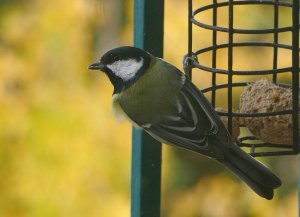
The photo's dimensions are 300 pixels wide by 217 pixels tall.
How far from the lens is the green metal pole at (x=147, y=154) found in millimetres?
2348

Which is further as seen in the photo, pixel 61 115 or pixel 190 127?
pixel 61 115

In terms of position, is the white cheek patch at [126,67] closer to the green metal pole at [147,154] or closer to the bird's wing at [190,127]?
the green metal pole at [147,154]

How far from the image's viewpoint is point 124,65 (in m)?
2.38

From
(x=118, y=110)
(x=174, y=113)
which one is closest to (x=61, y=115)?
(x=118, y=110)

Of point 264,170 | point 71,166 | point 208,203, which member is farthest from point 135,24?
point 208,203

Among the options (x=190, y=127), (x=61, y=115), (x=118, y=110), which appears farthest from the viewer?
(x=61, y=115)

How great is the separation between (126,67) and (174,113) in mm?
201

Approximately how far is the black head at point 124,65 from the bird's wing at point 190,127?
0.15m

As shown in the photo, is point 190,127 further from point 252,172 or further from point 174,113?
point 252,172

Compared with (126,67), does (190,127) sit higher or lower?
lower

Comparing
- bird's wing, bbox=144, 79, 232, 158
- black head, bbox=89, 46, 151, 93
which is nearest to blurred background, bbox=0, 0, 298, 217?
black head, bbox=89, 46, 151, 93

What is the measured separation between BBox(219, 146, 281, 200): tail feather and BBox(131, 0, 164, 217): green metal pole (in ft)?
0.65

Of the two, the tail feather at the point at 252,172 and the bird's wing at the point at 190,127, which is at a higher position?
the bird's wing at the point at 190,127

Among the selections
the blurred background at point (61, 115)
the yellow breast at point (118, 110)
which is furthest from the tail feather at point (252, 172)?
the blurred background at point (61, 115)
